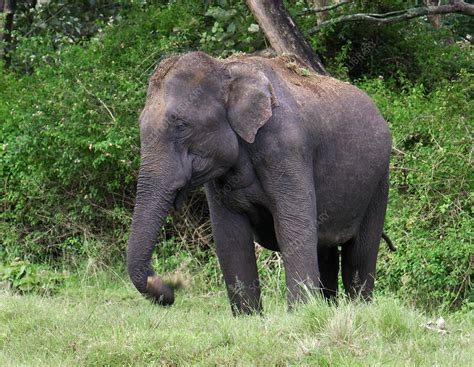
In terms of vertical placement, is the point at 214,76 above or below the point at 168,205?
above

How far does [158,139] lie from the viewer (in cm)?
726

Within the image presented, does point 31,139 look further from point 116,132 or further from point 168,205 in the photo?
point 168,205

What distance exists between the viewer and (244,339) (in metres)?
6.47

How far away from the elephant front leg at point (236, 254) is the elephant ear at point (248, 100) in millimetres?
713

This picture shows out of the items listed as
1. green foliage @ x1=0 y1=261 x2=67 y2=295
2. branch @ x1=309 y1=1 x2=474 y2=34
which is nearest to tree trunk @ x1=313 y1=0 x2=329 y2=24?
branch @ x1=309 y1=1 x2=474 y2=34

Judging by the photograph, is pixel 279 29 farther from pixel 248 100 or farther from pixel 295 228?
pixel 295 228

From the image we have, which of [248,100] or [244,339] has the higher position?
[248,100]

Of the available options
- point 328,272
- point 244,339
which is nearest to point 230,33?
point 328,272

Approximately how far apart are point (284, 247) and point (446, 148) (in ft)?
13.1

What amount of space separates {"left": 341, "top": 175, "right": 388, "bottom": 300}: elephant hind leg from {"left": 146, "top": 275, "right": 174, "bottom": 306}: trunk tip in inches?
86.4

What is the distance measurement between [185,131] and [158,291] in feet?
3.88

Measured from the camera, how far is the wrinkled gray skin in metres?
7.26

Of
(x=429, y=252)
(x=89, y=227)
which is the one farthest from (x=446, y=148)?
(x=89, y=227)

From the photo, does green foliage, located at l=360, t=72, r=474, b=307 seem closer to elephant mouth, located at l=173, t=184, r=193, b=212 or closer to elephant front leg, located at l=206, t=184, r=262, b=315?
elephant front leg, located at l=206, t=184, r=262, b=315
